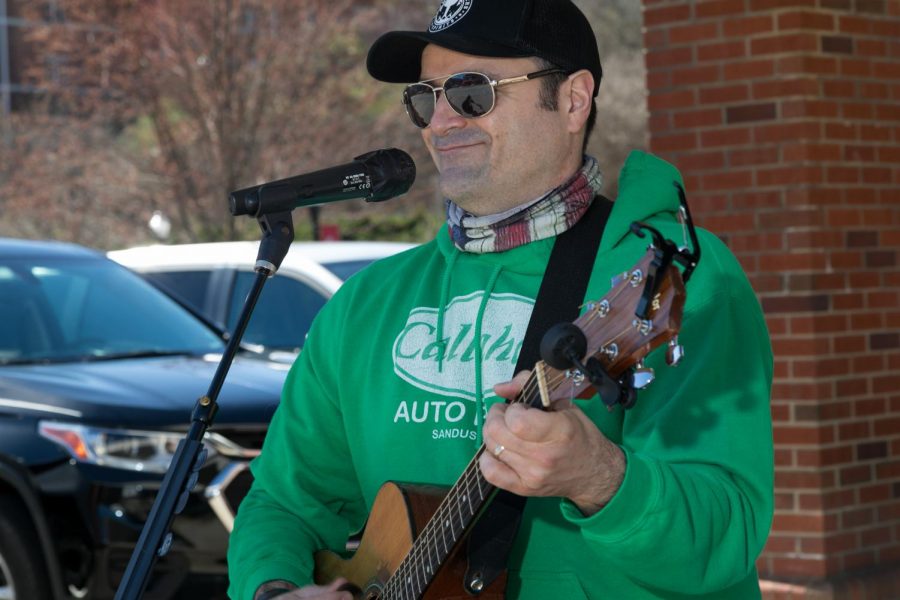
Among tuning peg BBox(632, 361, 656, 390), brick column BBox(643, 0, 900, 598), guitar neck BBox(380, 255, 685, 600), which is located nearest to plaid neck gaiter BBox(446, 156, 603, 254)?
guitar neck BBox(380, 255, 685, 600)

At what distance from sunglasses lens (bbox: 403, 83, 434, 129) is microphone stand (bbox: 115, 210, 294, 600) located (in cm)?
32

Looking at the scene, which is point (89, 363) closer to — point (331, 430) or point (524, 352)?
point (331, 430)

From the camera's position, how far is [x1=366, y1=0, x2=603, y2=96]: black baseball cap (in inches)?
111

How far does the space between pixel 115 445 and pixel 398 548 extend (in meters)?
3.29

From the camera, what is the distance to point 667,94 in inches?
230

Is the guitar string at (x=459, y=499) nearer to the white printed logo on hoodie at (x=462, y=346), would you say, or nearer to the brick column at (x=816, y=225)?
the white printed logo on hoodie at (x=462, y=346)

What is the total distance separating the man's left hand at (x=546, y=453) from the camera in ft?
6.58

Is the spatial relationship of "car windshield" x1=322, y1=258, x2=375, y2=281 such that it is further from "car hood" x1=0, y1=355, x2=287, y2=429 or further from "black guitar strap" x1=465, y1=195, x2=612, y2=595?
"black guitar strap" x1=465, y1=195, x2=612, y2=595

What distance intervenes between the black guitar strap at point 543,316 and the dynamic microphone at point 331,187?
1.23ft

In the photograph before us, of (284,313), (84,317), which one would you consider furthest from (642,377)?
(284,313)

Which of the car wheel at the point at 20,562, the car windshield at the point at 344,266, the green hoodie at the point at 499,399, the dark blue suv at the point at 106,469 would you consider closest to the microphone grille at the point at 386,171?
the green hoodie at the point at 499,399

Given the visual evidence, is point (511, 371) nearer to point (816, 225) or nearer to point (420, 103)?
point (420, 103)

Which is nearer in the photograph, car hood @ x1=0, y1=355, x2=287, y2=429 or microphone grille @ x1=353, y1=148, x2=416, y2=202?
microphone grille @ x1=353, y1=148, x2=416, y2=202

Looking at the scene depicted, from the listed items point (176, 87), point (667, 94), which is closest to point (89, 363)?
point (667, 94)
